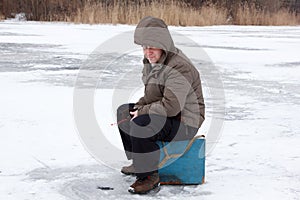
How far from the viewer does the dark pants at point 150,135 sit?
248cm

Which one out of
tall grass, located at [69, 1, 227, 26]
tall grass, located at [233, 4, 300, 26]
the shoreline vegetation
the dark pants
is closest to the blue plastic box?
the dark pants

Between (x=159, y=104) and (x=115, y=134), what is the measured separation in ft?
3.50

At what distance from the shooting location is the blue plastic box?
2.56 meters

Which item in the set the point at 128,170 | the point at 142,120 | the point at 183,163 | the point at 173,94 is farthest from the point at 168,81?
the point at 128,170

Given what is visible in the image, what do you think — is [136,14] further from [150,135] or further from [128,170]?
[150,135]

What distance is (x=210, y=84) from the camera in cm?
568

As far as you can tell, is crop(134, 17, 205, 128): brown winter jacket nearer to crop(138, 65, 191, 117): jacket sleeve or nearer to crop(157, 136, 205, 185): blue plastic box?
crop(138, 65, 191, 117): jacket sleeve

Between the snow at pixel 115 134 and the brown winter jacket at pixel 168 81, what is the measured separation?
1.23ft

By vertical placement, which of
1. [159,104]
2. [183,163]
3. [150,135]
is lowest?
[183,163]

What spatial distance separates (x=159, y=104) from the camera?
248 centimetres

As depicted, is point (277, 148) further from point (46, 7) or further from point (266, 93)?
point (46, 7)

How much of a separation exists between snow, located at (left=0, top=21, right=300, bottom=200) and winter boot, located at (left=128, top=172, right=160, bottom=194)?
1.7 inches

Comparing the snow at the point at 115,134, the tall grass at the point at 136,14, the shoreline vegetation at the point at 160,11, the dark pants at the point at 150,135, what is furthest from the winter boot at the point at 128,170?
the shoreline vegetation at the point at 160,11

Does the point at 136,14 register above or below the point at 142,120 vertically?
below
